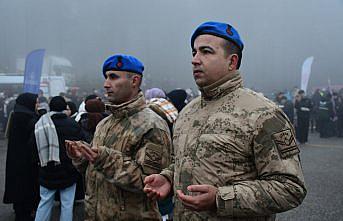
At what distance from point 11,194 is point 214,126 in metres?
3.51

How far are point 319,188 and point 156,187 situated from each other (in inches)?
185

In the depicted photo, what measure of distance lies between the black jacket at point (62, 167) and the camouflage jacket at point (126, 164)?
3.96 ft

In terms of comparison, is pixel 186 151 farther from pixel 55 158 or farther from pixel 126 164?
pixel 55 158

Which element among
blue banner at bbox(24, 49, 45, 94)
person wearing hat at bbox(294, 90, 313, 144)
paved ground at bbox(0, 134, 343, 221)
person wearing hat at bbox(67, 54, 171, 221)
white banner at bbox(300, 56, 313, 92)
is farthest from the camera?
white banner at bbox(300, 56, 313, 92)

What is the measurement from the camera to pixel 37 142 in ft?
11.5

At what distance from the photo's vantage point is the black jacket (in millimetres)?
3498

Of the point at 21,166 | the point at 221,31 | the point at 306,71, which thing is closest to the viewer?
the point at 221,31

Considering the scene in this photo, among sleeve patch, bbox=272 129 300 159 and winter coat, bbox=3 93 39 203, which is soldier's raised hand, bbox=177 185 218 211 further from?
winter coat, bbox=3 93 39 203

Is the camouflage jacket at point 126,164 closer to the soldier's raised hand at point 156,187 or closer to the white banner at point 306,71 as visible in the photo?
the soldier's raised hand at point 156,187

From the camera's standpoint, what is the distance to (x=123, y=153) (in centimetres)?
226

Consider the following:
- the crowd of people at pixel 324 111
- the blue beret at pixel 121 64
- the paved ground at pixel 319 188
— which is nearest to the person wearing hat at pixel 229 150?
the blue beret at pixel 121 64

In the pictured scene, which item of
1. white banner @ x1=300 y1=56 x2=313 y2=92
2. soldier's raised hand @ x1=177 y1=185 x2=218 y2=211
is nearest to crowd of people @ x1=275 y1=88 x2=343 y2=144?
white banner @ x1=300 y1=56 x2=313 y2=92

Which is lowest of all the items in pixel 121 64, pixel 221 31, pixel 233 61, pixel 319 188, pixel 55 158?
pixel 319 188

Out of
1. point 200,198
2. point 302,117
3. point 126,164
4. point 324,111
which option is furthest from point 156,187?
point 324,111
